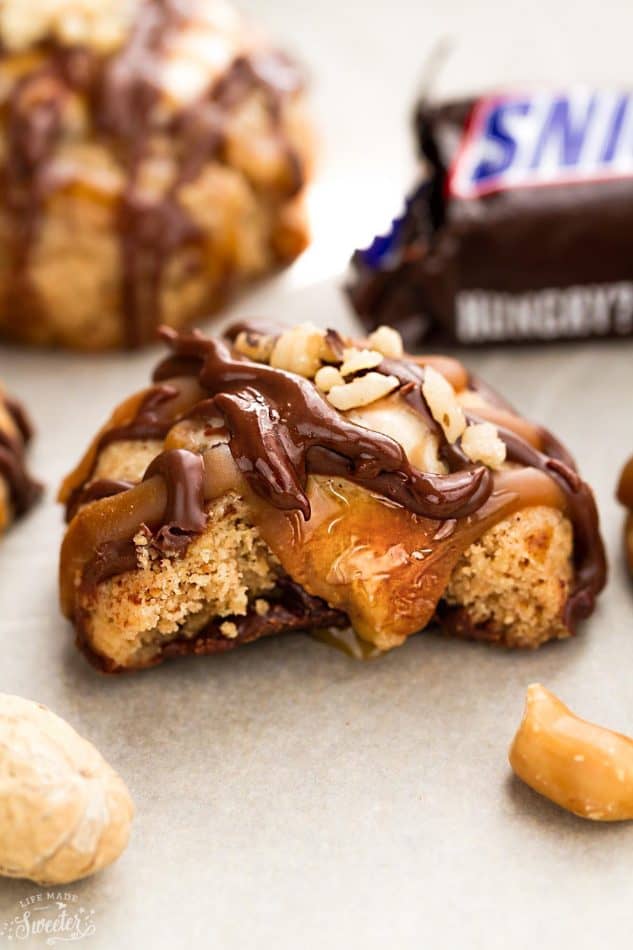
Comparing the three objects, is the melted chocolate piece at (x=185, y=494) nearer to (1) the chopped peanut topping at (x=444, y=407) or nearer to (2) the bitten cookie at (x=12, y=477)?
(1) the chopped peanut topping at (x=444, y=407)

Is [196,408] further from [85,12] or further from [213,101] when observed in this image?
[85,12]

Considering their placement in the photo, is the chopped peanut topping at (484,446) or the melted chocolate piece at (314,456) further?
the chopped peanut topping at (484,446)

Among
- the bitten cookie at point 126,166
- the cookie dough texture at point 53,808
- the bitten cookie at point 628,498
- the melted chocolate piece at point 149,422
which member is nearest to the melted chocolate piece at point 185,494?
the melted chocolate piece at point 149,422

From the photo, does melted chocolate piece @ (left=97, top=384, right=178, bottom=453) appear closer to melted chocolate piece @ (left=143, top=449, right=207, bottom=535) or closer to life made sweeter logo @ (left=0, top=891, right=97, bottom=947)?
melted chocolate piece @ (left=143, top=449, right=207, bottom=535)

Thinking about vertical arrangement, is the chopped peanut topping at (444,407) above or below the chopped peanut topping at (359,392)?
below

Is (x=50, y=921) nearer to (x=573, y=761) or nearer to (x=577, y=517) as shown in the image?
(x=573, y=761)

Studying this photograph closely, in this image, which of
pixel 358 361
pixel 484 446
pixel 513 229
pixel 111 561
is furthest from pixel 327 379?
pixel 513 229

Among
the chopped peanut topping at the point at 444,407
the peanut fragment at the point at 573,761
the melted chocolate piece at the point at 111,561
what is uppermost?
the chopped peanut topping at the point at 444,407
